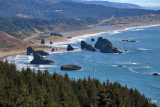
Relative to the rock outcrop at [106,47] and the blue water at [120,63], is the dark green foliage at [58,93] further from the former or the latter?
the rock outcrop at [106,47]

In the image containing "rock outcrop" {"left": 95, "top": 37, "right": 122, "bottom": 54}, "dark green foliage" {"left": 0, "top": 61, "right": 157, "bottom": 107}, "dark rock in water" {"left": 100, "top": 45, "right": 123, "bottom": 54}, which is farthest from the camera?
"rock outcrop" {"left": 95, "top": 37, "right": 122, "bottom": 54}

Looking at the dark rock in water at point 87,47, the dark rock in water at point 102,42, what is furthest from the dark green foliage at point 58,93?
the dark rock in water at point 102,42

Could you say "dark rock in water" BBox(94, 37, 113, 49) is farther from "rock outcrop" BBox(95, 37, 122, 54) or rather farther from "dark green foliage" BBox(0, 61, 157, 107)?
"dark green foliage" BBox(0, 61, 157, 107)

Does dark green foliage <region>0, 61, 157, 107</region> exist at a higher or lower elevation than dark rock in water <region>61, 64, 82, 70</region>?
higher

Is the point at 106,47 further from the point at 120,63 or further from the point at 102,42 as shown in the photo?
the point at 120,63

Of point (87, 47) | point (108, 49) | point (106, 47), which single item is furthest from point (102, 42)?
point (108, 49)

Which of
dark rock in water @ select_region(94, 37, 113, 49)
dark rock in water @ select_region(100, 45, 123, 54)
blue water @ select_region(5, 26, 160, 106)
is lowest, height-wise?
blue water @ select_region(5, 26, 160, 106)

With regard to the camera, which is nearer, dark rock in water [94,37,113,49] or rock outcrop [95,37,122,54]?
rock outcrop [95,37,122,54]

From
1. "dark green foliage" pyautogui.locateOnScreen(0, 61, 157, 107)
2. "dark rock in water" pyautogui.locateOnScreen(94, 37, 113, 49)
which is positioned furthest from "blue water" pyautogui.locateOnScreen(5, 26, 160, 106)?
"dark green foliage" pyautogui.locateOnScreen(0, 61, 157, 107)
